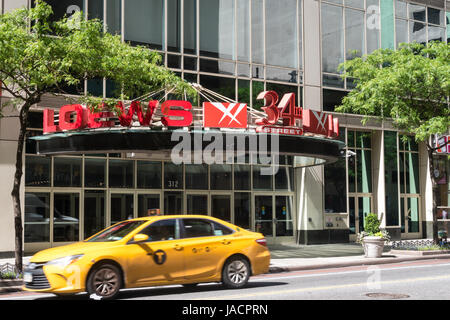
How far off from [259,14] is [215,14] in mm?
2379

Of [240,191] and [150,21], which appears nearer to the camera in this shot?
[150,21]

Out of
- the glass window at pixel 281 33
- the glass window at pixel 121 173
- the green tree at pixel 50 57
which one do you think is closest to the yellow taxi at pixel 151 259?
the green tree at pixel 50 57

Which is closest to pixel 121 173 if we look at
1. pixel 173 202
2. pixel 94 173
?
pixel 94 173

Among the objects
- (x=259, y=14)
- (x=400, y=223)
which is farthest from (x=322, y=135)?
(x=400, y=223)

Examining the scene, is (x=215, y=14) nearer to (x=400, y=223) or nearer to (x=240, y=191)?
(x=240, y=191)

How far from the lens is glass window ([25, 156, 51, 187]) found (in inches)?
890

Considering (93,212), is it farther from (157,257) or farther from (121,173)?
(157,257)

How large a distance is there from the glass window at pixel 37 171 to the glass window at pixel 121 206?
2735 mm

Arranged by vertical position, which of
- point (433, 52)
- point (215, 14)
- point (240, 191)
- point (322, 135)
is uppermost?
point (215, 14)

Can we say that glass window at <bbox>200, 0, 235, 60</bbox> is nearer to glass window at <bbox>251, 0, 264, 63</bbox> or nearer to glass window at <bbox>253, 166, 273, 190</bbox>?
glass window at <bbox>251, 0, 264, 63</bbox>

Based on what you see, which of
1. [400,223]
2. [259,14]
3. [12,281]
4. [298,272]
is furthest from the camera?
[400,223]

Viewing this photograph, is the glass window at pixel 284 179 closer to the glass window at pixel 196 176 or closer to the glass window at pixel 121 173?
the glass window at pixel 196 176

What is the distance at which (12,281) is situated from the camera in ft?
47.3
